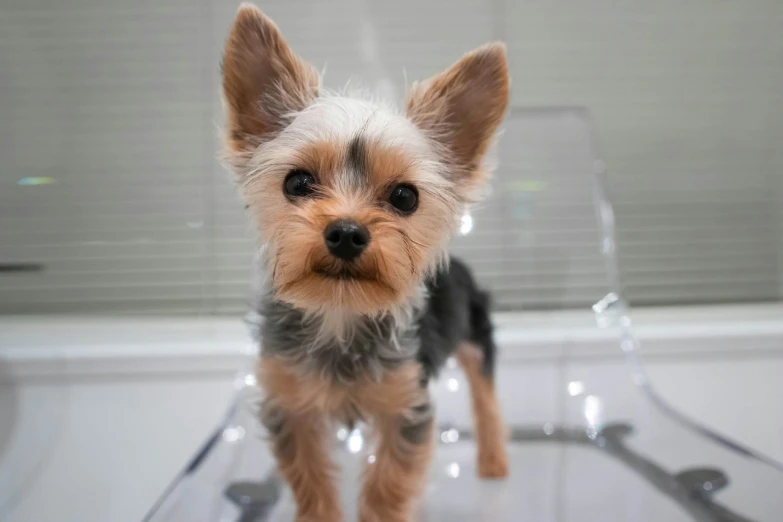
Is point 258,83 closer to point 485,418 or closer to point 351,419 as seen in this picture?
point 351,419

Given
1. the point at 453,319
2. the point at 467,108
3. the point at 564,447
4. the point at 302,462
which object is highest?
the point at 467,108

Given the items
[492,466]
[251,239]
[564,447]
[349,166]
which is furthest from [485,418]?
[349,166]

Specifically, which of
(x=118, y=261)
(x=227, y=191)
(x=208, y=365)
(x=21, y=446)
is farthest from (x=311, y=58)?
(x=21, y=446)

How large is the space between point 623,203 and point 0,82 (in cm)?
197

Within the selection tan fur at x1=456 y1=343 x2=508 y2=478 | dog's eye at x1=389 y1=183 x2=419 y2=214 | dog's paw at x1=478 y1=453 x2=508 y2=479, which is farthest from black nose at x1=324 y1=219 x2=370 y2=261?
dog's paw at x1=478 y1=453 x2=508 y2=479

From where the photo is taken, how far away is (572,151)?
6.18ft

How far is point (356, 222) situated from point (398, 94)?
0.58 m

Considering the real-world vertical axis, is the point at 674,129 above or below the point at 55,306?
above

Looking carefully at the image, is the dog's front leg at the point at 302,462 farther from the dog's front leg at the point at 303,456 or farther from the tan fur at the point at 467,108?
the tan fur at the point at 467,108

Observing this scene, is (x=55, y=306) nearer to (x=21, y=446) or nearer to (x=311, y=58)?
(x=21, y=446)

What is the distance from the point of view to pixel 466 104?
1022 millimetres

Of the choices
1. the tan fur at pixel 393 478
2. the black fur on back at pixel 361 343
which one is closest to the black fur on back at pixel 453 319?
the black fur on back at pixel 361 343

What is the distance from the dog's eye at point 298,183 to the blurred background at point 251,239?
1.50 feet

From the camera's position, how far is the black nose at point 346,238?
0.80 m
